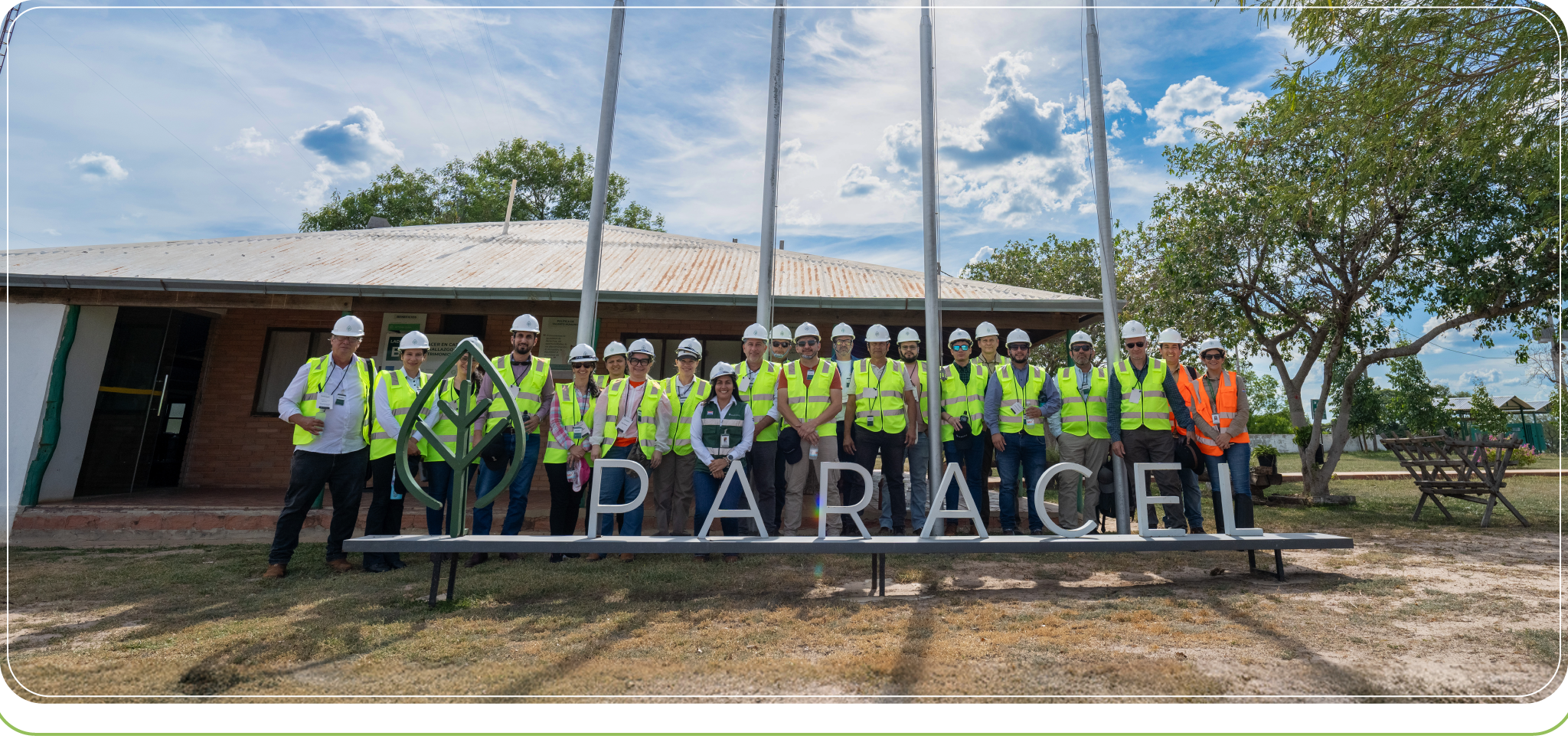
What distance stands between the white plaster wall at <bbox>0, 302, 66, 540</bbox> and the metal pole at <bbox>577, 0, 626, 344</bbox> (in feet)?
20.3

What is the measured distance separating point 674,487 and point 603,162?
3.50 metres

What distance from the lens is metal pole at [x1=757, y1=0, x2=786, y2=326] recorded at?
7113mm

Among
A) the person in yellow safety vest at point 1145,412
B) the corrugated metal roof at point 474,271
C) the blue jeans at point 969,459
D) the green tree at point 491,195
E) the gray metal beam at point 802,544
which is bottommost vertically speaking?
the gray metal beam at point 802,544

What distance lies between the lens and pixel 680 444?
221 inches

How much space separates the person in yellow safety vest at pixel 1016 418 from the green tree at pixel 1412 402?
3405 centimetres

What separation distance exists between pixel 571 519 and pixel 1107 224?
17.8ft

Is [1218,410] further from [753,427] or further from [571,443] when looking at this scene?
[571,443]

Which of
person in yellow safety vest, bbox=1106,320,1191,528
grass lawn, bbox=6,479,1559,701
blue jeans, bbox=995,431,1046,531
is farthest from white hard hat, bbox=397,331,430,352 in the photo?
person in yellow safety vest, bbox=1106,320,1191,528

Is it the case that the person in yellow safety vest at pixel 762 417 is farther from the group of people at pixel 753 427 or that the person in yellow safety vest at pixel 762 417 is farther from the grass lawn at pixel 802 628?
the grass lawn at pixel 802 628

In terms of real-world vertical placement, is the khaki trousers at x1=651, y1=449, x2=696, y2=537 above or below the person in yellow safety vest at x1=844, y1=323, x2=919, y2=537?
below

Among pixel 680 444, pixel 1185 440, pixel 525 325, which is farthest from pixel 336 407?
pixel 1185 440

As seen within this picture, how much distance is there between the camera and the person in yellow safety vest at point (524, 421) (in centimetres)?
547

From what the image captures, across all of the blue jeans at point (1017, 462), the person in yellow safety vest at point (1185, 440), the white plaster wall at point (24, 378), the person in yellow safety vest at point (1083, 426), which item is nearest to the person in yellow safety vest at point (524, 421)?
the blue jeans at point (1017, 462)

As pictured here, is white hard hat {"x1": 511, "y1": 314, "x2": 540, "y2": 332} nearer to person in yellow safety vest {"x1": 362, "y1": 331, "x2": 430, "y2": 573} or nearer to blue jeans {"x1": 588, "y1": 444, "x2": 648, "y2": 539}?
person in yellow safety vest {"x1": 362, "y1": 331, "x2": 430, "y2": 573}
